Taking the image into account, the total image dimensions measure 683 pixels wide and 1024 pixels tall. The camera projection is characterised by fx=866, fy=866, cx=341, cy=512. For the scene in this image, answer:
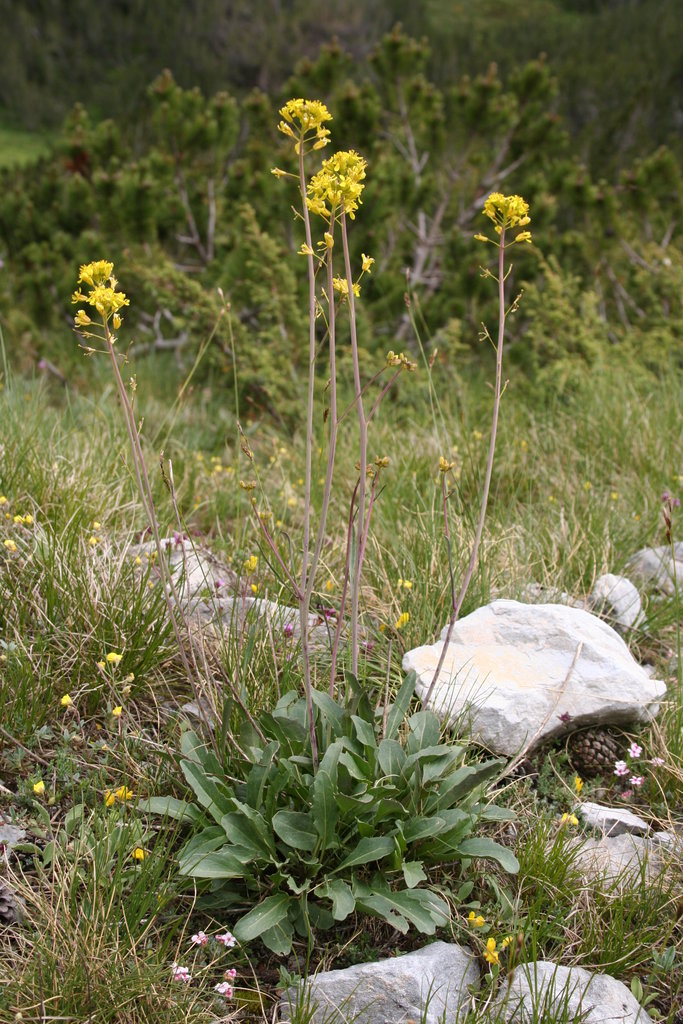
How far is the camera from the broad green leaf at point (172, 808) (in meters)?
1.85

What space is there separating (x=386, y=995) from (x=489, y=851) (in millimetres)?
356

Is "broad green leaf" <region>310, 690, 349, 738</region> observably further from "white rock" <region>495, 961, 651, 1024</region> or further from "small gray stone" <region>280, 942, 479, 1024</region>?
"white rock" <region>495, 961, 651, 1024</region>

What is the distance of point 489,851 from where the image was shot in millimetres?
1820

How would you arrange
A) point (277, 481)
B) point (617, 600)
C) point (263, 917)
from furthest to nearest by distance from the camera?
point (277, 481) < point (617, 600) < point (263, 917)

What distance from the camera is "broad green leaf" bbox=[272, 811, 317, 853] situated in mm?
1758

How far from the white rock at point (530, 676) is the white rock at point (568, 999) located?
0.58 m

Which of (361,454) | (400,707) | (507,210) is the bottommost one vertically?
(400,707)

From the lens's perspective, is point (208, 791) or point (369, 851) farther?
point (208, 791)

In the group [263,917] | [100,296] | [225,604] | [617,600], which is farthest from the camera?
[617,600]

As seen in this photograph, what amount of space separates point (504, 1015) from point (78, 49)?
2429 cm

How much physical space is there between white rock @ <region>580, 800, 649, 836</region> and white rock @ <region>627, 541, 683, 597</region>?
0.99 metres

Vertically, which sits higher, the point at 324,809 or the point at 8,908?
the point at 324,809

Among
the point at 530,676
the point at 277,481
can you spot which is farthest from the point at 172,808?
the point at 277,481

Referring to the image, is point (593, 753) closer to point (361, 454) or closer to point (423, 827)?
point (423, 827)
